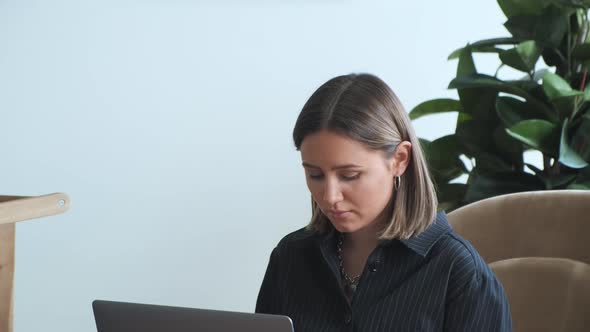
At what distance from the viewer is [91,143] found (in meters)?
2.18

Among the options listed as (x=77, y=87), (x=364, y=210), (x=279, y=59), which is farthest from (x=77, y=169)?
(x=364, y=210)

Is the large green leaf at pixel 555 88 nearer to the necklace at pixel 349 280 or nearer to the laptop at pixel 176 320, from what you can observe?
the necklace at pixel 349 280

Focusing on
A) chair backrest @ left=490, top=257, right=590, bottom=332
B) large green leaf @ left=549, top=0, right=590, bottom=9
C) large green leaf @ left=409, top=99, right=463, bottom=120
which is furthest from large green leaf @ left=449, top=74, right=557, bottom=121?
chair backrest @ left=490, top=257, right=590, bottom=332

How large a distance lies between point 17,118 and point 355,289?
3.86 feet

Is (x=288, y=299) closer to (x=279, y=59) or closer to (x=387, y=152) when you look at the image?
(x=387, y=152)

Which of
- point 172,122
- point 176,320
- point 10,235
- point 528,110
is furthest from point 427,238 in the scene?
point 172,122

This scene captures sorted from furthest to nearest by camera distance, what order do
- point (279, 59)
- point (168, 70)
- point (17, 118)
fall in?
point (279, 59) < point (168, 70) < point (17, 118)

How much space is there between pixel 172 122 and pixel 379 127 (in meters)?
1.22

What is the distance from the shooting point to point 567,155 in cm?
186

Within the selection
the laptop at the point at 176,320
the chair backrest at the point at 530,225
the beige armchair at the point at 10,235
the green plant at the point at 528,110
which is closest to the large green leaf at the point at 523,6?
the green plant at the point at 528,110

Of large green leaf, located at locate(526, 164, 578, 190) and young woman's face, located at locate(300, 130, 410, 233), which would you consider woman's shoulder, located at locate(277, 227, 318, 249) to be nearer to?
young woman's face, located at locate(300, 130, 410, 233)

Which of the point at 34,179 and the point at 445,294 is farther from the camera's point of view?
the point at 34,179

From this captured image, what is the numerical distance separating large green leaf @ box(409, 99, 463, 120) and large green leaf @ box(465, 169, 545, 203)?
225mm

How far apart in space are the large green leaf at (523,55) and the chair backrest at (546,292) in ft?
2.48
